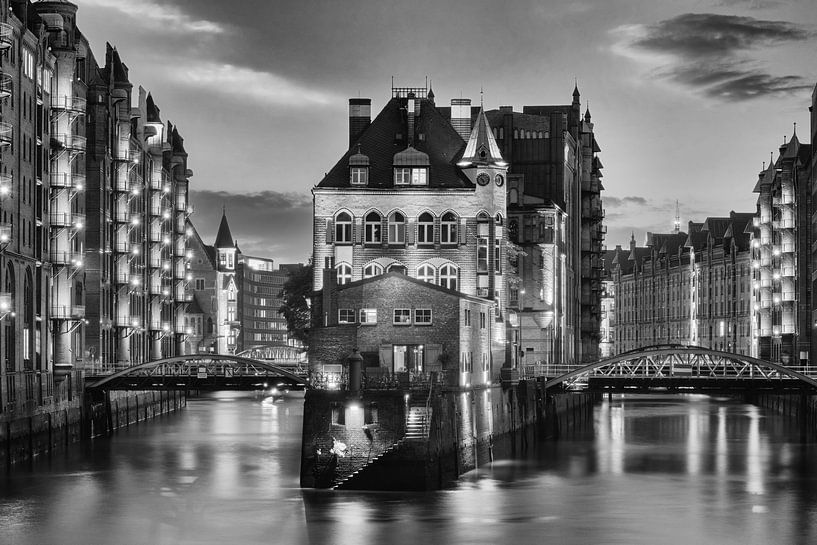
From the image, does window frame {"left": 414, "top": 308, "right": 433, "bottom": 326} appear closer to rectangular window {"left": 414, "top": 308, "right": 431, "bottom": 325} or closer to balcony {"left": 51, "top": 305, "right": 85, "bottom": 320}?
rectangular window {"left": 414, "top": 308, "right": 431, "bottom": 325}

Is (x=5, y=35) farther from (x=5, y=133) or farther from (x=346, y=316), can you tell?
(x=346, y=316)

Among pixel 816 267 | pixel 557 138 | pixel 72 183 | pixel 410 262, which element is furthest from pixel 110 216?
pixel 816 267

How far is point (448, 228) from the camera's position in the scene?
86688 millimetres

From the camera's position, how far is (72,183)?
8356 centimetres

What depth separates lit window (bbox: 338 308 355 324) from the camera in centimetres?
6888

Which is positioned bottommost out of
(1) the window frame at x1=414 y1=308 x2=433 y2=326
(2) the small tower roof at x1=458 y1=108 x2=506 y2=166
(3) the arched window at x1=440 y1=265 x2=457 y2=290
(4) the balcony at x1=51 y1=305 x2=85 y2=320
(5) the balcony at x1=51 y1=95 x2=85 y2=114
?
(1) the window frame at x1=414 y1=308 x2=433 y2=326

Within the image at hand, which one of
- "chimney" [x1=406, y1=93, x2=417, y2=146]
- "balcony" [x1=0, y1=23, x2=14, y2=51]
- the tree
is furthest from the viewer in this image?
the tree

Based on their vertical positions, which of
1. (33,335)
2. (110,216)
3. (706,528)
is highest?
(110,216)

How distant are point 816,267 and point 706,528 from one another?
5753 centimetres

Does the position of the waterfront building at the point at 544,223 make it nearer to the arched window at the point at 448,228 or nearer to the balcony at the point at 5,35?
the arched window at the point at 448,228

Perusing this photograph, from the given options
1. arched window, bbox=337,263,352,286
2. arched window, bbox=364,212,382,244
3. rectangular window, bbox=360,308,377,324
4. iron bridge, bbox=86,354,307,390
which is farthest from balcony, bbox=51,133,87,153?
rectangular window, bbox=360,308,377,324

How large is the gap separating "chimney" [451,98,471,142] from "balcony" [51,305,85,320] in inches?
966

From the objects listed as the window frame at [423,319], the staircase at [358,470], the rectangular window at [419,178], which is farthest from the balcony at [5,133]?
the rectangular window at [419,178]

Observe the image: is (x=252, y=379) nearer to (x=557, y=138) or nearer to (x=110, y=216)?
(x=110, y=216)
